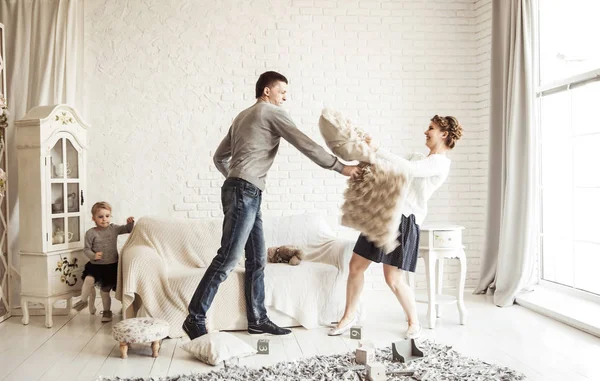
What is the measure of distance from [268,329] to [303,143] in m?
1.25

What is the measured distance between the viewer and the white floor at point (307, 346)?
3.10 metres

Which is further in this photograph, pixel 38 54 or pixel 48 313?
pixel 38 54

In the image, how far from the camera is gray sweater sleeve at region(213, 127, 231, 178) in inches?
147

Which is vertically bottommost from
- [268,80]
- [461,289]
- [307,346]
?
[307,346]

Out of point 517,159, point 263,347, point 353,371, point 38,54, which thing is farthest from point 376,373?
point 38,54

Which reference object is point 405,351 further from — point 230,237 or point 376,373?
point 230,237

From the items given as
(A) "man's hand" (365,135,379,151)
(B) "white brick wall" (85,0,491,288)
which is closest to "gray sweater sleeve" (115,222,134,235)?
(B) "white brick wall" (85,0,491,288)

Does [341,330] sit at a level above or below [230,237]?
below

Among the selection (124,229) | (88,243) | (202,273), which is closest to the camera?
(202,273)

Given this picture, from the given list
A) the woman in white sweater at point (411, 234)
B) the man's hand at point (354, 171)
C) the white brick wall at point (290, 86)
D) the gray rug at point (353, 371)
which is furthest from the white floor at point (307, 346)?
the white brick wall at point (290, 86)

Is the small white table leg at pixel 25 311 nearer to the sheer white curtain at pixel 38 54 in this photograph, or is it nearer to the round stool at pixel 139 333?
the sheer white curtain at pixel 38 54

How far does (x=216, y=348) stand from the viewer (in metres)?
3.21

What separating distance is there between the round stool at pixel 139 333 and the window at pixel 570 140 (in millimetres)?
3141

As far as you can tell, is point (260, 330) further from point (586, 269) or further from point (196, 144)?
point (586, 269)
